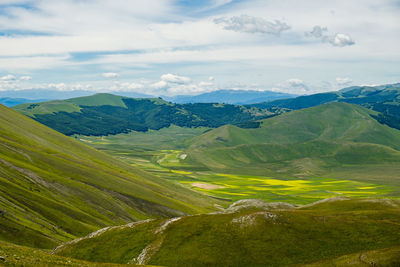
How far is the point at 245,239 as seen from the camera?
226 ft

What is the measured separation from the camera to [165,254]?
226 ft

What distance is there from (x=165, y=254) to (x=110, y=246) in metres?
15.0

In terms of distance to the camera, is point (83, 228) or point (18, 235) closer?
point (18, 235)

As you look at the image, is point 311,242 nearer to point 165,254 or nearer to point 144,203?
point 165,254

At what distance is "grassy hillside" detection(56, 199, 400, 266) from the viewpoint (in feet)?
209

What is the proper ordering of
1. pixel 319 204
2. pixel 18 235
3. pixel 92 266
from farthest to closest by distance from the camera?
1. pixel 319 204
2. pixel 18 235
3. pixel 92 266

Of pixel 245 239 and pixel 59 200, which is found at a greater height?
pixel 245 239

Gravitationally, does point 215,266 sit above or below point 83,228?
above

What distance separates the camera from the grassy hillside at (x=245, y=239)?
63688 mm

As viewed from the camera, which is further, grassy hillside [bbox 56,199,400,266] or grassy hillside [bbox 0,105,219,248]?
grassy hillside [bbox 0,105,219,248]

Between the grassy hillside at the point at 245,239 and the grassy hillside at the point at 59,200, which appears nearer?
the grassy hillside at the point at 245,239

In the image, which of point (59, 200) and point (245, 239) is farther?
point (59, 200)

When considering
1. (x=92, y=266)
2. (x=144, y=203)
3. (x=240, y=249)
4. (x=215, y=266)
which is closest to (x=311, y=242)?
(x=240, y=249)

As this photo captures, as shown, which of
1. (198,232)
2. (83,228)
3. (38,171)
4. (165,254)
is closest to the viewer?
(165,254)
